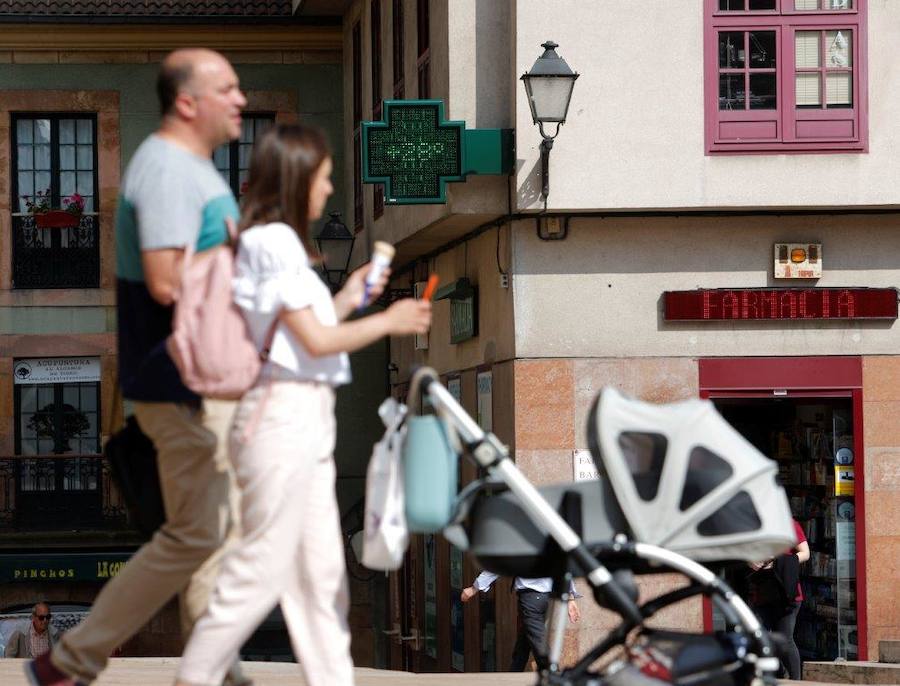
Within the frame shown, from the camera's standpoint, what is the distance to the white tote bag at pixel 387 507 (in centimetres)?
586

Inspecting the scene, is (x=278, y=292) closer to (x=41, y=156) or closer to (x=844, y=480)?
(x=844, y=480)

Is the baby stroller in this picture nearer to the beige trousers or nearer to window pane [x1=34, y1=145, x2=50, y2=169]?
the beige trousers

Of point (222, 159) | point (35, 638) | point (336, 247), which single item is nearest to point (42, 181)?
point (222, 159)

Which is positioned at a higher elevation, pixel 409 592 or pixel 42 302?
pixel 42 302

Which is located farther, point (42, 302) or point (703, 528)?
point (42, 302)

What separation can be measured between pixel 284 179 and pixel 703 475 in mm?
1621

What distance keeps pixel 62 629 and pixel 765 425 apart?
13707 millimetres

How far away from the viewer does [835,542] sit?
55.6 ft

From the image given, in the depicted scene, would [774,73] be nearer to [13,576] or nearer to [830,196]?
[830,196]

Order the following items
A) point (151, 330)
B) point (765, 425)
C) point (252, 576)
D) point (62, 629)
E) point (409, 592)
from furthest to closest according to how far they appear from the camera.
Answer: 1. point (62, 629)
2. point (409, 592)
3. point (765, 425)
4. point (151, 330)
5. point (252, 576)

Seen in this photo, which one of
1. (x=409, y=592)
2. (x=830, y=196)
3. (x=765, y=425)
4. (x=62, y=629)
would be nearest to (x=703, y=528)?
(x=830, y=196)

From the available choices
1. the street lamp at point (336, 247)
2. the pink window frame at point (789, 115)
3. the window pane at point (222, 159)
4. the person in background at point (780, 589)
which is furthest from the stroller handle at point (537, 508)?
the window pane at point (222, 159)

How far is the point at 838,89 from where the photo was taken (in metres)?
16.5

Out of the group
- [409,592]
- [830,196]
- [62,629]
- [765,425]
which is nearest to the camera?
[830,196]
